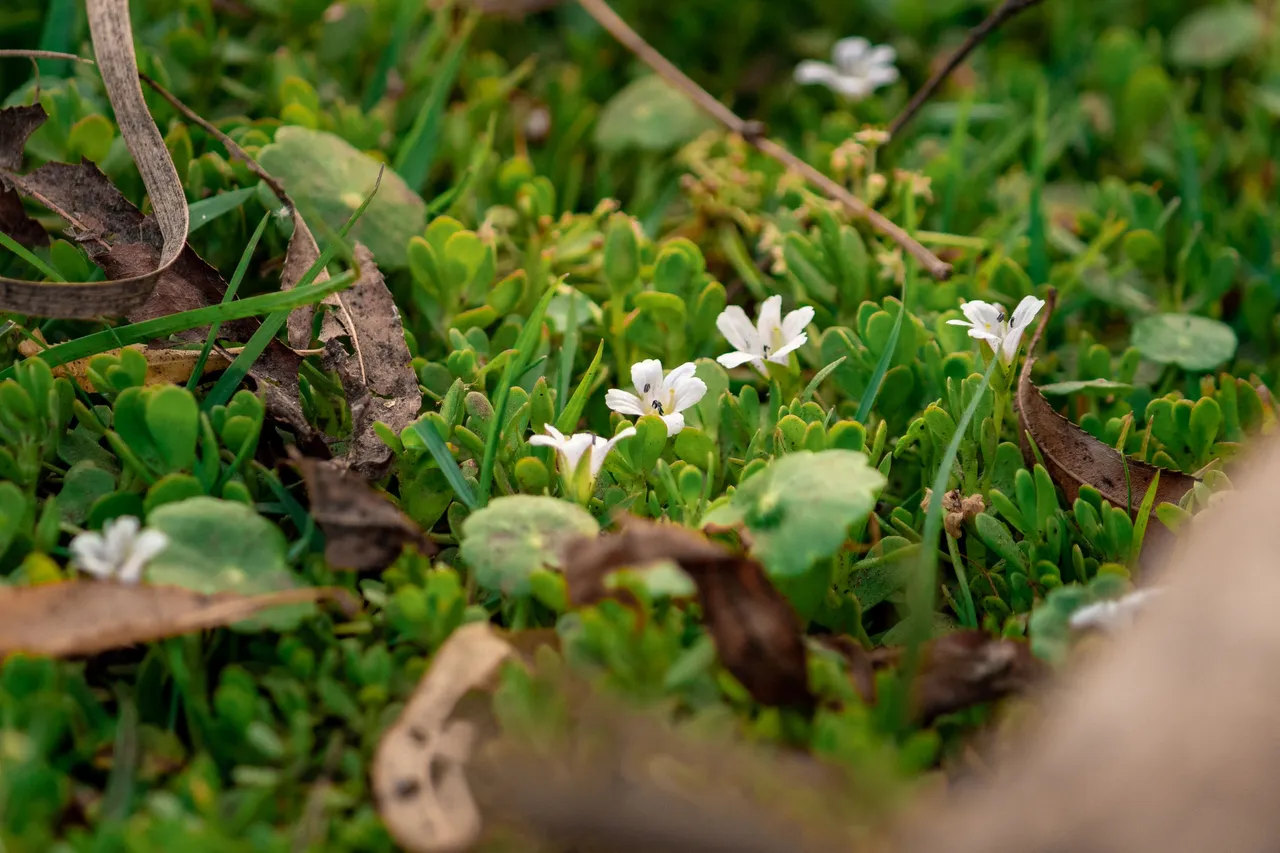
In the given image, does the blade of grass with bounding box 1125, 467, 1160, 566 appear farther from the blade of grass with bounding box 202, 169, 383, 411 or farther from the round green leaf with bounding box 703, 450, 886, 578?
the blade of grass with bounding box 202, 169, 383, 411

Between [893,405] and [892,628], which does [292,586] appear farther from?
[893,405]

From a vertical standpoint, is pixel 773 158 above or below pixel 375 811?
above

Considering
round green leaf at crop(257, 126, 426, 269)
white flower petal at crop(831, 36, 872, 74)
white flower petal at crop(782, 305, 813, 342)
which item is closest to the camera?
white flower petal at crop(782, 305, 813, 342)

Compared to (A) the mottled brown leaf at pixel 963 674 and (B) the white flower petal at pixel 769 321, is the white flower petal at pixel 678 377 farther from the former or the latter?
(A) the mottled brown leaf at pixel 963 674

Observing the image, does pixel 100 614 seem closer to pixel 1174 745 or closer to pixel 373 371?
pixel 373 371

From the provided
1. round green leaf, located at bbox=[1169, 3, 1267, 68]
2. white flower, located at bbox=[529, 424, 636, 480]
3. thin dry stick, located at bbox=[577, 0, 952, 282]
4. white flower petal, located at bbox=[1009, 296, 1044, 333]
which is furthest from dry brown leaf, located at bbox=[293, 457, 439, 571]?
round green leaf, located at bbox=[1169, 3, 1267, 68]

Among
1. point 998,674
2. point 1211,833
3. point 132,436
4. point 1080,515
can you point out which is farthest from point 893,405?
point 132,436
